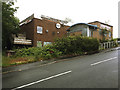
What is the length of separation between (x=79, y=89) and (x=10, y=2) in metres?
15.8

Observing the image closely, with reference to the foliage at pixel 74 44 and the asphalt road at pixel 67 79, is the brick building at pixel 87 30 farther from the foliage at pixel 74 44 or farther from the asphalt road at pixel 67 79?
the asphalt road at pixel 67 79

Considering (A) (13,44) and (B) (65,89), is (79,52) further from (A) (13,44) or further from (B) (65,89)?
(A) (13,44)

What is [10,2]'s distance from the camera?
1372 centimetres

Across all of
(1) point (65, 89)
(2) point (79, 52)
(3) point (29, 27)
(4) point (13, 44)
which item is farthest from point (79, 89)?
(3) point (29, 27)

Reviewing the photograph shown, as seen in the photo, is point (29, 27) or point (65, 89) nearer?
point (65, 89)

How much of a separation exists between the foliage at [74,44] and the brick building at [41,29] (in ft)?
18.3

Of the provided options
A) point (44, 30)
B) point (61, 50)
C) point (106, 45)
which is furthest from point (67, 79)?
point (106, 45)

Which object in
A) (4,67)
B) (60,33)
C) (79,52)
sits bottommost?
(4,67)

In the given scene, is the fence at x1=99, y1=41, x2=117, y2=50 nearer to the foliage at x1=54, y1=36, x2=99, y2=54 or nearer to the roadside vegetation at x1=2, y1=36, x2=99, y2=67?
the foliage at x1=54, y1=36, x2=99, y2=54

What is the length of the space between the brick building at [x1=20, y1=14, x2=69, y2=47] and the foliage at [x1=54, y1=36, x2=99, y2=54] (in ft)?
18.3

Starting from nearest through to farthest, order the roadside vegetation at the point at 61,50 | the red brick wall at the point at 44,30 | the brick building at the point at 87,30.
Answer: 1. the roadside vegetation at the point at 61,50
2. the red brick wall at the point at 44,30
3. the brick building at the point at 87,30

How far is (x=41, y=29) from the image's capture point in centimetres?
1798

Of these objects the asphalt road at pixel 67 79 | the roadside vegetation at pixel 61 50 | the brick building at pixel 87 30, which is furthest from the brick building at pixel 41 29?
the asphalt road at pixel 67 79

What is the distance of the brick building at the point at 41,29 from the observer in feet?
56.3
